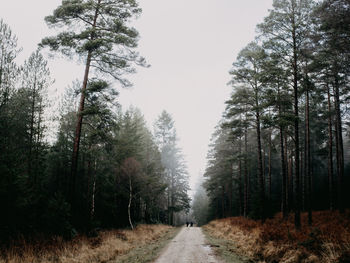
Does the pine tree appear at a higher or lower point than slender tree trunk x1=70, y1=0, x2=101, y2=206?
higher

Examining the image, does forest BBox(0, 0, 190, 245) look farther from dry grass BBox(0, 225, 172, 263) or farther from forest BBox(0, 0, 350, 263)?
dry grass BBox(0, 225, 172, 263)

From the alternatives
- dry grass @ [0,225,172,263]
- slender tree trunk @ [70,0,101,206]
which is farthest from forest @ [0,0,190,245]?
dry grass @ [0,225,172,263]

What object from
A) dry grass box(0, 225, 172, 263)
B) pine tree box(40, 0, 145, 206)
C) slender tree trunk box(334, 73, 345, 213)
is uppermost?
pine tree box(40, 0, 145, 206)

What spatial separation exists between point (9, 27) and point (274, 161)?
43.0 metres

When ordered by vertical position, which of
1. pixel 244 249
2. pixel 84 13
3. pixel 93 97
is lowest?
pixel 244 249

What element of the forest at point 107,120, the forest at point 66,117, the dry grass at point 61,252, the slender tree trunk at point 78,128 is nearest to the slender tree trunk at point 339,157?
the forest at point 107,120

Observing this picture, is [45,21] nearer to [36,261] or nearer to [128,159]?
[36,261]

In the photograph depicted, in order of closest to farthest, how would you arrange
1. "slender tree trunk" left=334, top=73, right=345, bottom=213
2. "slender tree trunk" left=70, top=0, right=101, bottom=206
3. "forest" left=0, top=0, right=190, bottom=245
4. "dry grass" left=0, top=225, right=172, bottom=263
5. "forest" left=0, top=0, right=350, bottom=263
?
1. "dry grass" left=0, top=225, right=172, bottom=263
2. "forest" left=0, top=0, right=350, bottom=263
3. "forest" left=0, top=0, right=190, bottom=245
4. "slender tree trunk" left=70, top=0, right=101, bottom=206
5. "slender tree trunk" left=334, top=73, right=345, bottom=213

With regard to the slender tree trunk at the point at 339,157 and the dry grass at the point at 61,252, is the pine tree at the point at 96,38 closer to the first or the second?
the dry grass at the point at 61,252

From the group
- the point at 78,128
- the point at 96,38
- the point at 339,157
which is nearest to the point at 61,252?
Answer: the point at 78,128

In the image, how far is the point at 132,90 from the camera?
1317cm

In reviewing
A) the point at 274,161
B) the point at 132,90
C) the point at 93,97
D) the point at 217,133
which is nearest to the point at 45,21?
the point at 93,97

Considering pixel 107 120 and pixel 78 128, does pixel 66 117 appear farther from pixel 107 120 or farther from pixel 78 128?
pixel 107 120

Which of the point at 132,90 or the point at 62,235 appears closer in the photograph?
the point at 62,235
